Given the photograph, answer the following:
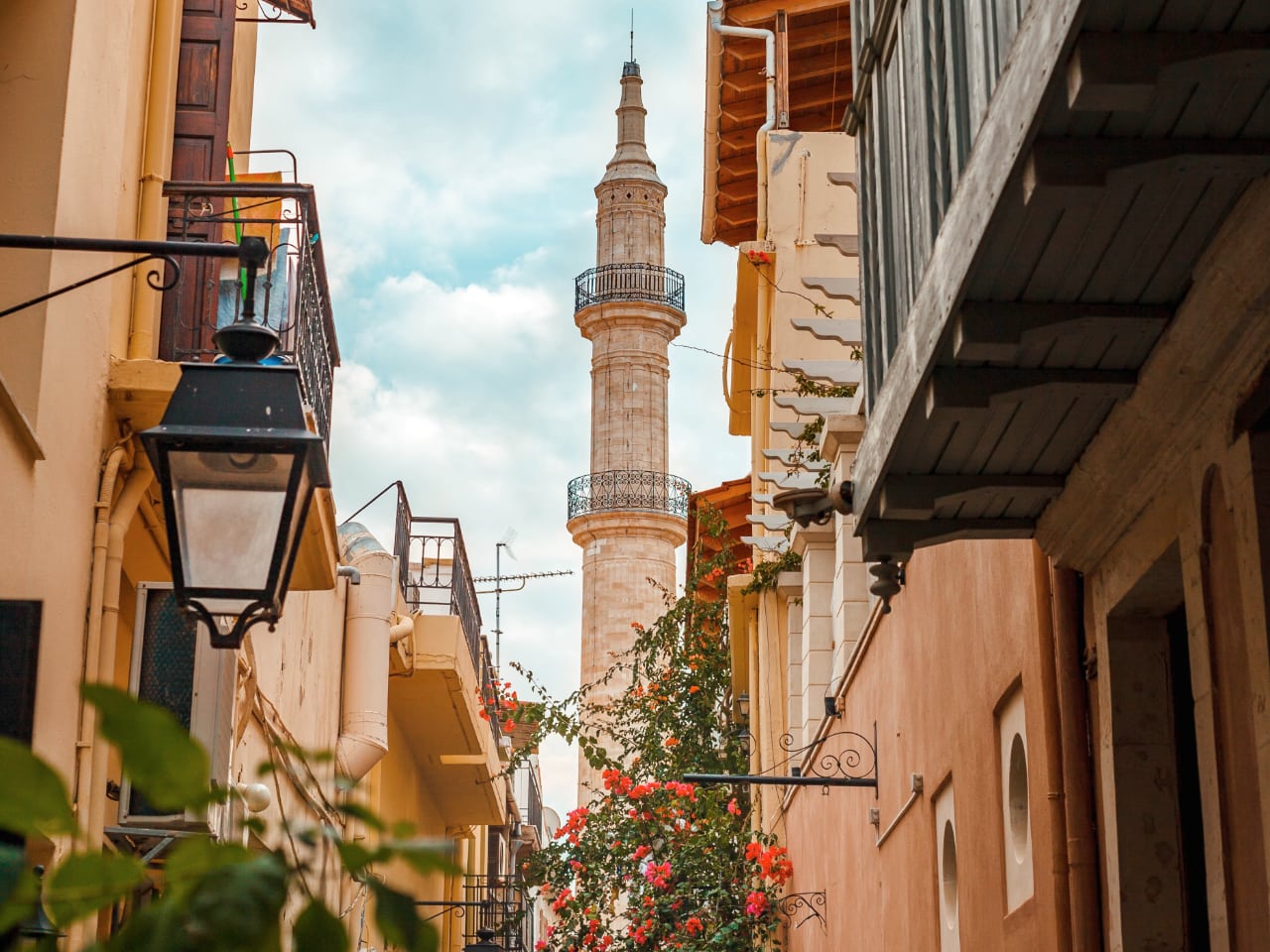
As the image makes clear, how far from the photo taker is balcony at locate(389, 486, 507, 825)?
17766 millimetres

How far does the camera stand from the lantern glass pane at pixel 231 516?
5.00 metres

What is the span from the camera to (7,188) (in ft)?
23.5

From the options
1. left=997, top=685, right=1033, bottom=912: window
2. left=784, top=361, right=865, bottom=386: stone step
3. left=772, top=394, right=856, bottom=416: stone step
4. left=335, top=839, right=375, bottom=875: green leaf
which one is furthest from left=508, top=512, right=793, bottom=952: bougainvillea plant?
left=335, top=839, right=375, bottom=875: green leaf

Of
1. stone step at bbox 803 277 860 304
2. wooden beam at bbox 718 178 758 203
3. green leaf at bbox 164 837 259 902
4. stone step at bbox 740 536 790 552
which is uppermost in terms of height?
wooden beam at bbox 718 178 758 203

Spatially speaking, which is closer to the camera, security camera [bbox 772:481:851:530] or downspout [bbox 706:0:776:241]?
security camera [bbox 772:481:851:530]

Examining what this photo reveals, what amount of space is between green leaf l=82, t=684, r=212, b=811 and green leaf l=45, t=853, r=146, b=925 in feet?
0.19

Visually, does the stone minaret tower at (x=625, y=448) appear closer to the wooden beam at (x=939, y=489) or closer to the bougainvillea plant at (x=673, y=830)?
the bougainvillea plant at (x=673, y=830)

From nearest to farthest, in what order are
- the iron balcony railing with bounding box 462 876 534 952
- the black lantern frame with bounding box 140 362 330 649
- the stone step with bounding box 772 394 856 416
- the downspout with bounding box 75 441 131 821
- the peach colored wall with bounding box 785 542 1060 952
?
the black lantern frame with bounding box 140 362 330 649 < the peach colored wall with bounding box 785 542 1060 952 < the downspout with bounding box 75 441 131 821 < the stone step with bounding box 772 394 856 416 < the iron balcony railing with bounding box 462 876 534 952

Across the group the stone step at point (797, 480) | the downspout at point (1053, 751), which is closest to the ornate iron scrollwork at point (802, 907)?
the stone step at point (797, 480)

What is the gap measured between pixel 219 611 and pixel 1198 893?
3081 millimetres

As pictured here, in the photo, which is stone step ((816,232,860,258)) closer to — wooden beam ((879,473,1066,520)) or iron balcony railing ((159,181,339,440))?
iron balcony railing ((159,181,339,440))

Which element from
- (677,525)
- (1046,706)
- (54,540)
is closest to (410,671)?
(54,540)

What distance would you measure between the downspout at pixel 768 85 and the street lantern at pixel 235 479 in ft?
42.2

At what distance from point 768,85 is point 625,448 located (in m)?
25.7
